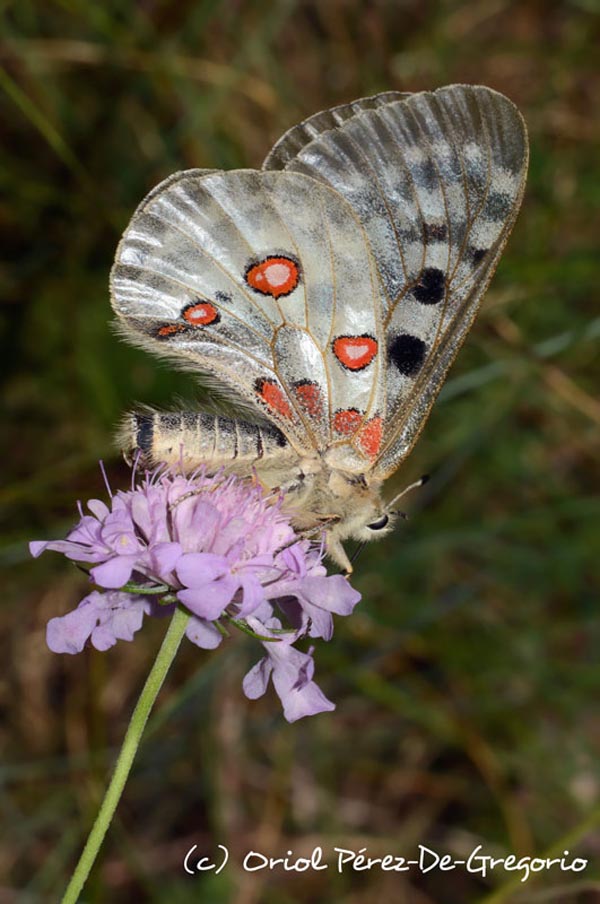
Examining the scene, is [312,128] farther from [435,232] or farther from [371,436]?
[371,436]

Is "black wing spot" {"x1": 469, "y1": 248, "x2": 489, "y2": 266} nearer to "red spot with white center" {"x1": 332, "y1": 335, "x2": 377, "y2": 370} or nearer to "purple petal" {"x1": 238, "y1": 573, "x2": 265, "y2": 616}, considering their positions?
A: "red spot with white center" {"x1": 332, "y1": 335, "x2": 377, "y2": 370}

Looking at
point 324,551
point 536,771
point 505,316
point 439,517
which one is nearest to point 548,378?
point 505,316

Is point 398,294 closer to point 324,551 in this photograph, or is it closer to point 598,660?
point 324,551

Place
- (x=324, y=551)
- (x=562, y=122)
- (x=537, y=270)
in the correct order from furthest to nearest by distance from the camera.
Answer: (x=562, y=122) < (x=537, y=270) < (x=324, y=551)

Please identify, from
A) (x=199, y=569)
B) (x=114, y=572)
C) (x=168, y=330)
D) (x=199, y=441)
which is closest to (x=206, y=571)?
(x=199, y=569)

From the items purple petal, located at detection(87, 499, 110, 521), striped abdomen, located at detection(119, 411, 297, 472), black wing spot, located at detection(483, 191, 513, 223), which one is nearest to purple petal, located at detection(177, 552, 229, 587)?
purple petal, located at detection(87, 499, 110, 521)

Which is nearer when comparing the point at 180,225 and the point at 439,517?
the point at 180,225
